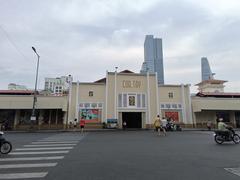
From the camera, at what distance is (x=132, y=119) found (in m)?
37.2

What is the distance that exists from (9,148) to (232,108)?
113ft

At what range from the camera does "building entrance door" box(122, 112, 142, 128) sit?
36094 millimetres

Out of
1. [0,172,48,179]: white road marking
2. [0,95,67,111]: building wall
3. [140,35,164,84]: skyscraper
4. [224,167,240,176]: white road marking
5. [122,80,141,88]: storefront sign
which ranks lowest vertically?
[0,172,48,179]: white road marking

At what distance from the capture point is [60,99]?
3253 cm

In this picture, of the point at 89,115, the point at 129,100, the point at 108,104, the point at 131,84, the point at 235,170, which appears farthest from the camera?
the point at 131,84

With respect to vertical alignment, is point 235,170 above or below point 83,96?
below

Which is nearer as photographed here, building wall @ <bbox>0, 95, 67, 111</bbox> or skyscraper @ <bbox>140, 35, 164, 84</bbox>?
building wall @ <bbox>0, 95, 67, 111</bbox>

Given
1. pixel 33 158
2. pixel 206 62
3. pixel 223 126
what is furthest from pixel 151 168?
pixel 206 62

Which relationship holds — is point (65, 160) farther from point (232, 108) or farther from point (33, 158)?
point (232, 108)

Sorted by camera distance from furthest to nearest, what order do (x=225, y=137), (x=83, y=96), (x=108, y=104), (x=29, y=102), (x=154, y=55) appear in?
(x=154, y=55) < (x=83, y=96) < (x=108, y=104) < (x=29, y=102) < (x=225, y=137)

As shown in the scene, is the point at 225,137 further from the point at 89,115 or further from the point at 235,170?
the point at 89,115

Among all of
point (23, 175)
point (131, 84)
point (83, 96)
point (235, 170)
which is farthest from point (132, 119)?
point (23, 175)

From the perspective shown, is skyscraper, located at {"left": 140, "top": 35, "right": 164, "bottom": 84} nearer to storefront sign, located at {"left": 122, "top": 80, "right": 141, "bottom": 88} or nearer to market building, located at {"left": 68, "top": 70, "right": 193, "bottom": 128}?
market building, located at {"left": 68, "top": 70, "right": 193, "bottom": 128}

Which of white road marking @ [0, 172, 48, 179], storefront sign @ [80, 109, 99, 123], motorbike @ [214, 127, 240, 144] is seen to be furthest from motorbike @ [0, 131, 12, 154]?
storefront sign @ [80, 109, 99, 123]
